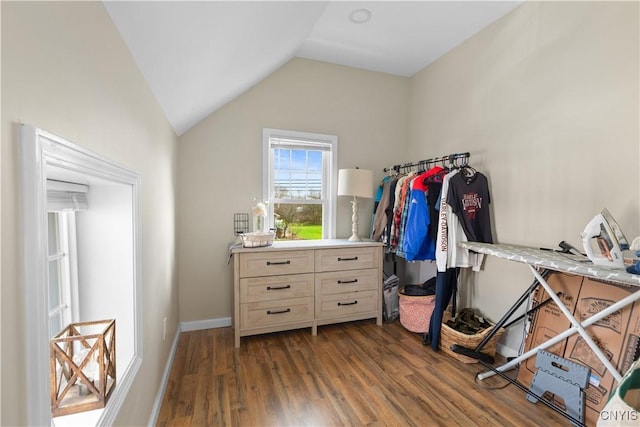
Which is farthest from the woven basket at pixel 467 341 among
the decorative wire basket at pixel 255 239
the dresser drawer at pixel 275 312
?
the decorative wire basket at pixel 255 239

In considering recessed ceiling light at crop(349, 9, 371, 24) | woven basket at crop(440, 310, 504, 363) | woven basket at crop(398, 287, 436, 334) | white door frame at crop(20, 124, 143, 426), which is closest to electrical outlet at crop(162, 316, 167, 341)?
white door frame at crop(20, 124, 143, 426)

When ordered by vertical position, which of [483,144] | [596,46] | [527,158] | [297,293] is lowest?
[297,293]

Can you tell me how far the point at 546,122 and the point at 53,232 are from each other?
2896 mm

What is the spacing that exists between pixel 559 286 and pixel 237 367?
2358mm

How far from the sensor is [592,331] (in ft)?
5.50

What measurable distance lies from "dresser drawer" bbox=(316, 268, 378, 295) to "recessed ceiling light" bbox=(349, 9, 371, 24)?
2.22 meters

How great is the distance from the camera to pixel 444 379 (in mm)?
2006

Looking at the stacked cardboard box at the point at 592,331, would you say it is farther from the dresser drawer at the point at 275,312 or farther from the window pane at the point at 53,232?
the window pane at the point at 53,232

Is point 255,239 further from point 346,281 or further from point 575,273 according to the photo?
point 575,273

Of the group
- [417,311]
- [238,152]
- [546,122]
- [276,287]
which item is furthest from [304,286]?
[546,122]

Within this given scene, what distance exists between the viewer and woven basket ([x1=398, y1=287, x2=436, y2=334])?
8.46 feet

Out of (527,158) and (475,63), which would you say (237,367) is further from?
(475,63)

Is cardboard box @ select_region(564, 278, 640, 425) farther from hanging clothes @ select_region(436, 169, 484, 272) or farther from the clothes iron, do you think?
hanging clothes @ select_region(436, 169, 484, 272)

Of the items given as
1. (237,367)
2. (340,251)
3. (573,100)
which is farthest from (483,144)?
(237,367)
